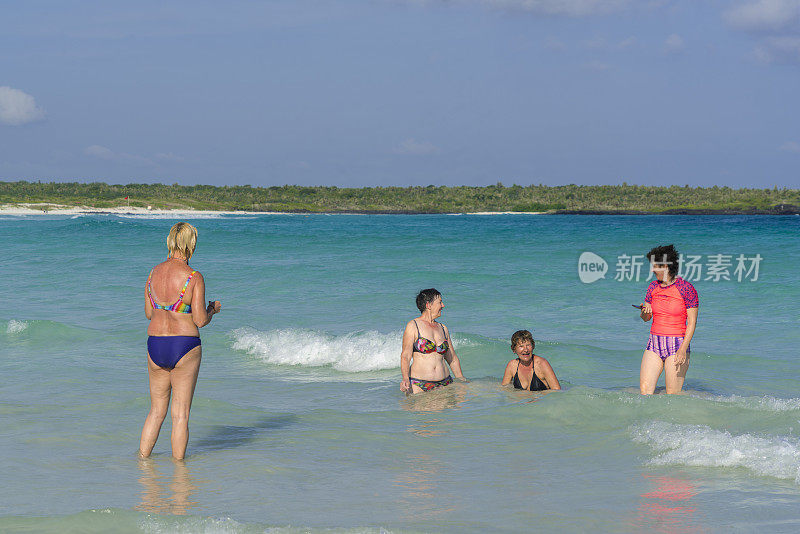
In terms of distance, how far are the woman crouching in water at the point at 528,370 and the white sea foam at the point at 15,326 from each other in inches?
337

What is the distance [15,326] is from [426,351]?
8162mm

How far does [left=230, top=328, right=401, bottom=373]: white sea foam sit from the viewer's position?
11.4 meters

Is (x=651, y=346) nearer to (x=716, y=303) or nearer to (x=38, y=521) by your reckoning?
(x=38, y=521)

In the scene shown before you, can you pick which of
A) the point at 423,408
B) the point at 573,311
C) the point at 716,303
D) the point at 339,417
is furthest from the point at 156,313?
the point at 716,303

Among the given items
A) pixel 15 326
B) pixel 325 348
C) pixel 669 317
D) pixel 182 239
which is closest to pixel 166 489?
pixel 182 239

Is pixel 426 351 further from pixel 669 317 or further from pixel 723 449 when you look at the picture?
pixel 723 449

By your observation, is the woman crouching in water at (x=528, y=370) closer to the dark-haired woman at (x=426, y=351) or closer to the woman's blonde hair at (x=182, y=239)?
the dark-haired woman at (x=426, y=351)

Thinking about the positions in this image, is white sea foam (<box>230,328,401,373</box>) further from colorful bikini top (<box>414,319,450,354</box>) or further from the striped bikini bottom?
colorful bikini top (<box>414,319,450,354</box>)

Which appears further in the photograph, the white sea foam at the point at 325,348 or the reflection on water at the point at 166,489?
the white sea foam at the point at 325,348

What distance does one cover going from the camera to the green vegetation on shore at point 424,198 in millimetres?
95438

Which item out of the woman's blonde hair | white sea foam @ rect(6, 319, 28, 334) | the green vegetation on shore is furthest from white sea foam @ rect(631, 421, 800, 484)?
the green vegetation on shore

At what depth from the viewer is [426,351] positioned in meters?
8.34

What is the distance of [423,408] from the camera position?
7.92 meters

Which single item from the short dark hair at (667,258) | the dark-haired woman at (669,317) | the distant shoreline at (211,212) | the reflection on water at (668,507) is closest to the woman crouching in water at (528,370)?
the dark-haired woman at (669,317)
